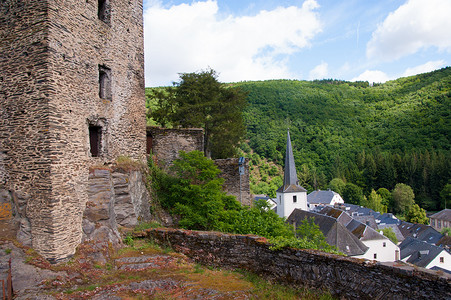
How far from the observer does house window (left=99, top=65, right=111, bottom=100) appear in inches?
411

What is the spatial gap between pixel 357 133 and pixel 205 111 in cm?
11314

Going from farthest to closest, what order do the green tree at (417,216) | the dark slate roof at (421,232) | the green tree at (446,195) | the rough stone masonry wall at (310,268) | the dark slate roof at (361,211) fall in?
the green tree at (446,195), the green tree at (417,216), the dark slate roof at (361,211), the dark slate roof at (421,232), the rough stone masonry wall at (310,268)

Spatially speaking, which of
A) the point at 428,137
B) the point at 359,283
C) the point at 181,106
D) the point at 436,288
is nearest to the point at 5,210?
the point at 359,283

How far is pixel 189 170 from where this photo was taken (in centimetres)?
1217

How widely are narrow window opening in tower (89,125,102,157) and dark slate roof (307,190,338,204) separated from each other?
255 ft

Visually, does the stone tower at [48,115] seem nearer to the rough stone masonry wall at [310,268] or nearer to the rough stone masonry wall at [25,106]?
the rough stone masonry wall at [25,106]

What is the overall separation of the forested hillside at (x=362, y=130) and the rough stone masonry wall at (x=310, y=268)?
86.1 meters

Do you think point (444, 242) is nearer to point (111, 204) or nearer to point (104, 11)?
point (111, 204)

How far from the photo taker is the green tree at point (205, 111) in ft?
64.4

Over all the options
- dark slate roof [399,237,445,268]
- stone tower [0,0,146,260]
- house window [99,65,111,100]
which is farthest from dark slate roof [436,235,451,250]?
stone tower [0,0,146,260]

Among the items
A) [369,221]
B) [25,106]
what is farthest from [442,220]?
[25,106]

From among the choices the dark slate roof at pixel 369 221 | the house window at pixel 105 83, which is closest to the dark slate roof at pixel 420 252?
the dark slate roof at pixel 369 221

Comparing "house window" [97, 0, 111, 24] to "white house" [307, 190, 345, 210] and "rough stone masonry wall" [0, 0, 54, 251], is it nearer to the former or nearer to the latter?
"rough stone masonry wall" [0, 0, 54, 251]

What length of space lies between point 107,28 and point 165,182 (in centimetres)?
631
